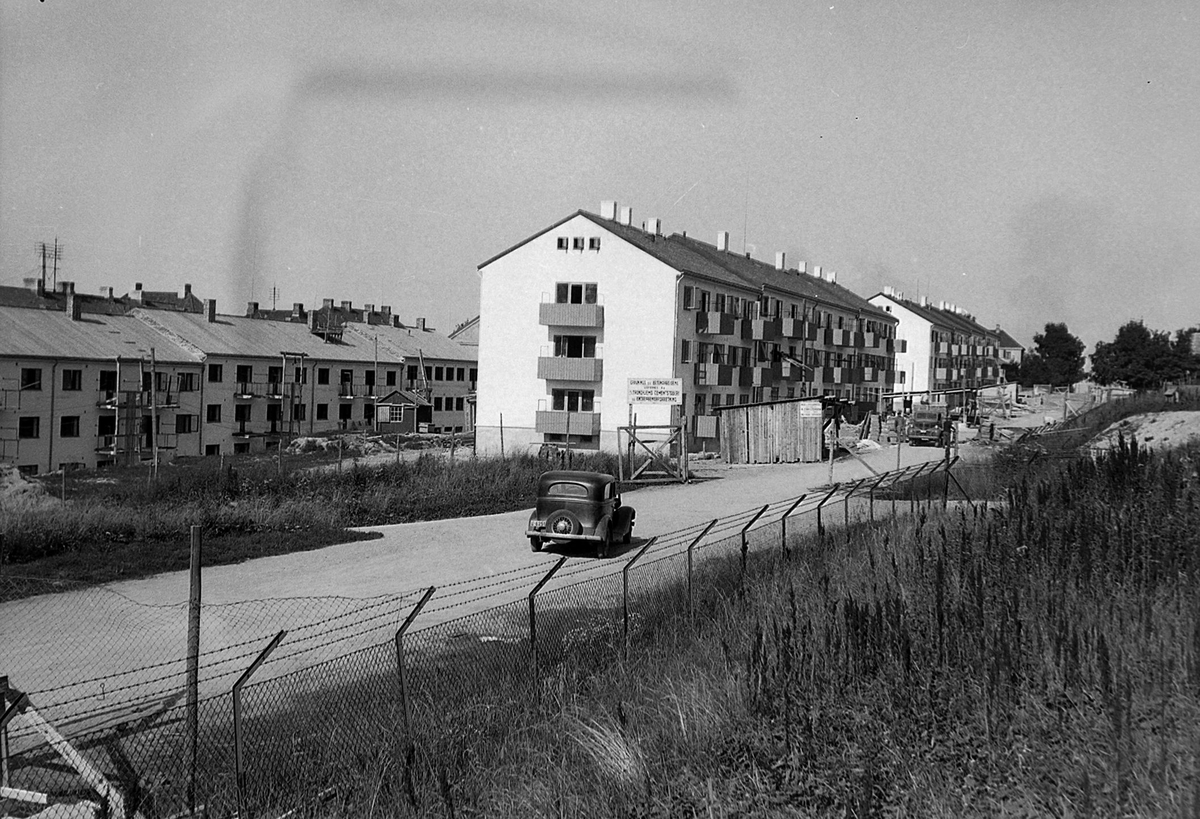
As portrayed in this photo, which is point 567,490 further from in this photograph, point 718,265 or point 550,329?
point 718,265

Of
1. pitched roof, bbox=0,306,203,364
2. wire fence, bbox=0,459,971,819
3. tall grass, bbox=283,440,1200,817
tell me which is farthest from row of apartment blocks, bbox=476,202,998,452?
tall grass, bbox=283,440,1200,817

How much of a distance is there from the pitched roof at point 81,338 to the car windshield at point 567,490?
44868mm

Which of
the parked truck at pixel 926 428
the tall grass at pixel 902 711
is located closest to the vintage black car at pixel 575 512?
the tall grass at pixel 902 711

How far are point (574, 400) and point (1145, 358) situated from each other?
49.6 m

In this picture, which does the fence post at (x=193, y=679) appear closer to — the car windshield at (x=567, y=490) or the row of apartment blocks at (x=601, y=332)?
the car windshield at (x=567, y=490)

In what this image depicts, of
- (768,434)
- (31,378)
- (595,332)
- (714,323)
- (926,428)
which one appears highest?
(714,323)

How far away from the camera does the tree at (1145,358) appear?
244ft

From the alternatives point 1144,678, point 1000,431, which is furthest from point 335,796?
point 1000,431

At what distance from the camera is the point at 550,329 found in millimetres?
53125

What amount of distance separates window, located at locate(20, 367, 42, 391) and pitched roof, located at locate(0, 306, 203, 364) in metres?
0.80

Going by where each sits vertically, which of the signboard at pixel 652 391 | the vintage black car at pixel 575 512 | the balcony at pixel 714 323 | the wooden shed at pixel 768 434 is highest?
the balcony at pixel 714 323

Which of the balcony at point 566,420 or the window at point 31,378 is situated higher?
the window at point 31,378

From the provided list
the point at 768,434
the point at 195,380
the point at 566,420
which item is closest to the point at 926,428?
the point at 768,434

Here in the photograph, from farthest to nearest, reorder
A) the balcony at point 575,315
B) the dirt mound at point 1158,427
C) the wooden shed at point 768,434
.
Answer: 1. the balcony at point 575,315
2. the wooden shed at point 768,434
3. the dirt mound at point 1158,427
